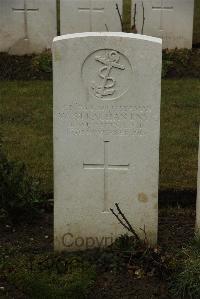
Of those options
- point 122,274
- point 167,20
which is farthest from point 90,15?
point 122,274

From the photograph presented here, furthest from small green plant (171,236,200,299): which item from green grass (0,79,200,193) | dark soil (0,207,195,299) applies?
green grass (0,79,200,193)

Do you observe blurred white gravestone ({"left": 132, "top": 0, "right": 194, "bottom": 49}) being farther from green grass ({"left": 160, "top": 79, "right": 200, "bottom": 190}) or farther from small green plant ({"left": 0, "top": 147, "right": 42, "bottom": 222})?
small green plant ({"left": 0, "top": 147, "right": 42, "bottom": 222})

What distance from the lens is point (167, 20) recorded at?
11070 mm

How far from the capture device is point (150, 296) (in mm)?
4504

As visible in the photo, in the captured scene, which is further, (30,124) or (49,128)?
(30,124)

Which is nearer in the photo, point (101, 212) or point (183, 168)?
point (101, 212)

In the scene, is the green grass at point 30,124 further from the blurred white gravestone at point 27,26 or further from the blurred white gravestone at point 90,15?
the blurred white gravestone at point 90,15

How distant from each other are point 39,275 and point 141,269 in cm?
67

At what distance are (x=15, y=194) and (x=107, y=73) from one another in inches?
50.0

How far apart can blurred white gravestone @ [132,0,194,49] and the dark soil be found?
5.66 meters

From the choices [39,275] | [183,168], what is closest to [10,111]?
[183,168]

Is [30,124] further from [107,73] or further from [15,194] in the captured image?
[107,73]

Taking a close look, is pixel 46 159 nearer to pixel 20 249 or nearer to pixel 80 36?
pixel 20 249

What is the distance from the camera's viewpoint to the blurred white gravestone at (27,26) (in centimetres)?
1080
